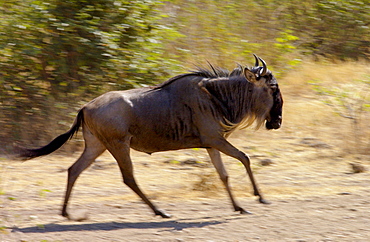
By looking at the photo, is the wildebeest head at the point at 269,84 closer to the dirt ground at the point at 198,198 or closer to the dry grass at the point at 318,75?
the dirt ground at the point at 198,198

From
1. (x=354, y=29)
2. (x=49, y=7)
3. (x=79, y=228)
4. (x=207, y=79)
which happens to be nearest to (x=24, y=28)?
(x=49, y=7)

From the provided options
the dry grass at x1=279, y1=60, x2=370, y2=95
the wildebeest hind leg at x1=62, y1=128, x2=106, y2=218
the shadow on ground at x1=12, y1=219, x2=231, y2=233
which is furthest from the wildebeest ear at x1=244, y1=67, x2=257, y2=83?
the dry grass at x1=279, y1=60, x2=370, y2=95

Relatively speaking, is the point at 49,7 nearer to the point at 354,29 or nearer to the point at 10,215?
the point at 10,215

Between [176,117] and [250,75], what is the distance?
87cm

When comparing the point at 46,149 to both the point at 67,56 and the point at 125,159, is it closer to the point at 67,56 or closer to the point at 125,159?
the point at 125,159

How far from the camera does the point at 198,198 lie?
6.33 metres

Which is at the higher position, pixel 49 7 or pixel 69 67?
pixel 49 7

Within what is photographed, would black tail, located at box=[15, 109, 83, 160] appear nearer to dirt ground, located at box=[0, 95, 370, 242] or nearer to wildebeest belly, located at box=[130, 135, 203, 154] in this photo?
A: dirt ground, located at box=[0, 95, 370, 242]

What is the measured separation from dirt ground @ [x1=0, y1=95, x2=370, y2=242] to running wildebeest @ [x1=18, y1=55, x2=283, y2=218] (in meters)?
0.32

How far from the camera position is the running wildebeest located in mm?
5477

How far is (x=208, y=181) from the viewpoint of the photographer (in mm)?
6680

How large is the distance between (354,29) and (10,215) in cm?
1083

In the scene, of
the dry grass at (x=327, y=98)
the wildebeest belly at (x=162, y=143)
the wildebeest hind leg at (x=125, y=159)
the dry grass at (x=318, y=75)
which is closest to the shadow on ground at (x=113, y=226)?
the wildebeest hind leg at (x=125, y=159)

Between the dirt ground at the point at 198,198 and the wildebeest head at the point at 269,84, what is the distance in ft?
2.96
